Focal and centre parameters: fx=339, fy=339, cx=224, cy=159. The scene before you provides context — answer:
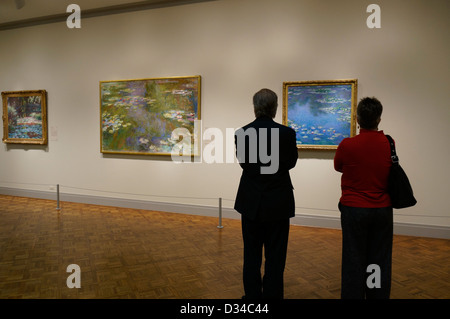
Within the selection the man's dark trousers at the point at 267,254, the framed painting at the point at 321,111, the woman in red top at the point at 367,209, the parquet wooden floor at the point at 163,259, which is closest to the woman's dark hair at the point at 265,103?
the woman in red top at the point at 367,209

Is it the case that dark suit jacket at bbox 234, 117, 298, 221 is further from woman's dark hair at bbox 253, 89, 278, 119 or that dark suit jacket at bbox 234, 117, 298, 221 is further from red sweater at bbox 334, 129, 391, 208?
red sweater at bbox 334, 129, 391, 208

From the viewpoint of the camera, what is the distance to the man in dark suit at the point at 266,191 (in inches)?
118

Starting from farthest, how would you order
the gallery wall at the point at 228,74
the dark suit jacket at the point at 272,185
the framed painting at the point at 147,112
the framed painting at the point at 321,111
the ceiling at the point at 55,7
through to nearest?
the ceiling at the point at 55,7
the framed painting at the point at 147,112
the framed painting at the point at 321,111
the gallery wall at the point at 228,74
the dark suit jacket at the point at 272,185

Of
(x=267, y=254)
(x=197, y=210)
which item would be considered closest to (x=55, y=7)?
(x=197, y=210)

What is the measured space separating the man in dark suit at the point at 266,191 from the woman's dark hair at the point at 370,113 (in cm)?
62

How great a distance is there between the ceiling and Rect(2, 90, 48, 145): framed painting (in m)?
2.05

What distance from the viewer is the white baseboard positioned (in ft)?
20.9

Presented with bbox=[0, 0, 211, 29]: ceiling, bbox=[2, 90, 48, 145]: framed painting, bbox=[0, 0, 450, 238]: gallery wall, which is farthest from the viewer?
bbox=[2, 90, 48, 145]: framed painting

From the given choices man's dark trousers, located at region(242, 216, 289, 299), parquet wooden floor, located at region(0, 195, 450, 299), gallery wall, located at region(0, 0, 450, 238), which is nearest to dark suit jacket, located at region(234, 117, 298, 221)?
man's dark trousers, located at region(242, 216, 289, 299)

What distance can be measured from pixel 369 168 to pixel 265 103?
3.46ft

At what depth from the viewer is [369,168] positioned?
2.89 metres

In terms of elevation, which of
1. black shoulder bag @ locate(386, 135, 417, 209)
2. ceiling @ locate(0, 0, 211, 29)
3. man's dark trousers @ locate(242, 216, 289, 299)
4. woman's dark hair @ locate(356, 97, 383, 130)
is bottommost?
man's dark trousers @ locate(242, 216, 289, 299)

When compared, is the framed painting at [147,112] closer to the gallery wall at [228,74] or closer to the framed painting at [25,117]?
the gallery wall at [228,74]

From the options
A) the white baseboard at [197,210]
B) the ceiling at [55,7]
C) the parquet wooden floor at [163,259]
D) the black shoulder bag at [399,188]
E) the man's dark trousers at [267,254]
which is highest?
the ceiling at [55,7]
